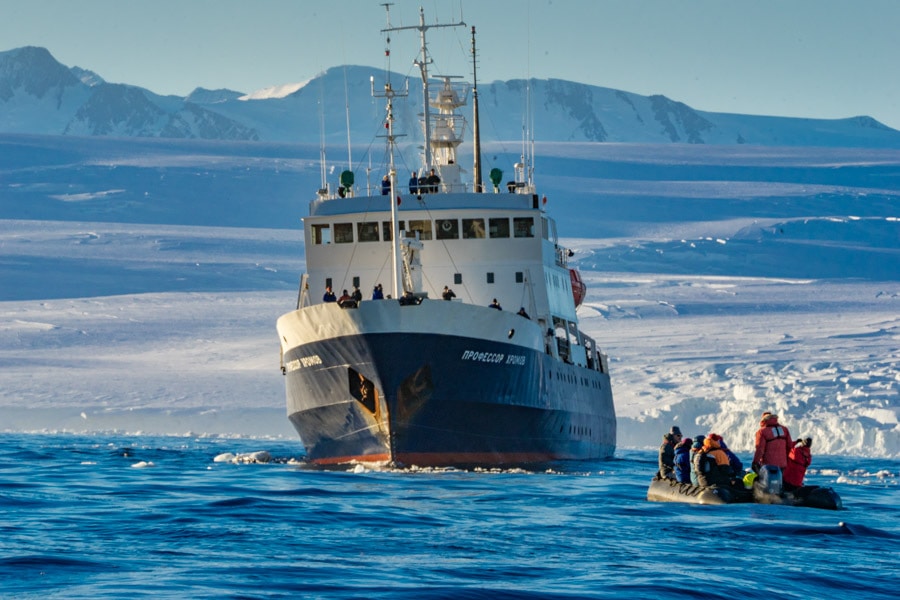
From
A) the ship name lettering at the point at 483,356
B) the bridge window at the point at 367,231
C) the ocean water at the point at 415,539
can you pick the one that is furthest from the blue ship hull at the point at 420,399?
the bridge window at the point at 367,231

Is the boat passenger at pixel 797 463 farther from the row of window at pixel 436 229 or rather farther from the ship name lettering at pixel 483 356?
the row of window at pixel 436 229

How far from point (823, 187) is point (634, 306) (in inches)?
2633

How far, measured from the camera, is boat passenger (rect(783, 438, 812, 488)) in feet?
73.7

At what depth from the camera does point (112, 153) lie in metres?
156

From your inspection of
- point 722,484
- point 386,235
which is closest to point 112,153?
point 386,235

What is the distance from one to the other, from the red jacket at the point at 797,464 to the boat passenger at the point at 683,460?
4.99ft

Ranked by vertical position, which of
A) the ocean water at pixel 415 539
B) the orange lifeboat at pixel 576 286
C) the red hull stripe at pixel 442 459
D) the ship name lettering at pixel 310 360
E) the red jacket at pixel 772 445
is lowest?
the red hull stripe at pixel 442 459

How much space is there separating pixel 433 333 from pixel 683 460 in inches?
257

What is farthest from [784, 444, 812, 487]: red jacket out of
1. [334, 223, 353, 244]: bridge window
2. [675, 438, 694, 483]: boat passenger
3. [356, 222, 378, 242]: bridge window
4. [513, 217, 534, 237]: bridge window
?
[334, 223, 353, 244]: bridge window

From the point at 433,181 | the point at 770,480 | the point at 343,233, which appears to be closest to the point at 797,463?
the point at 770,480

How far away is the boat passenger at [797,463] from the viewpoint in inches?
885

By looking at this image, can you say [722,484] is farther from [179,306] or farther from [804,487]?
[179,306]

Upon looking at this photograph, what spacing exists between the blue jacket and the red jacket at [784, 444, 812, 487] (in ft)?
5.01

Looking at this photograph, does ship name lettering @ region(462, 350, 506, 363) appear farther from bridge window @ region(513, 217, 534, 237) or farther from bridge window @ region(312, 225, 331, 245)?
bridge window @ region(312, 225, 331, 245)
